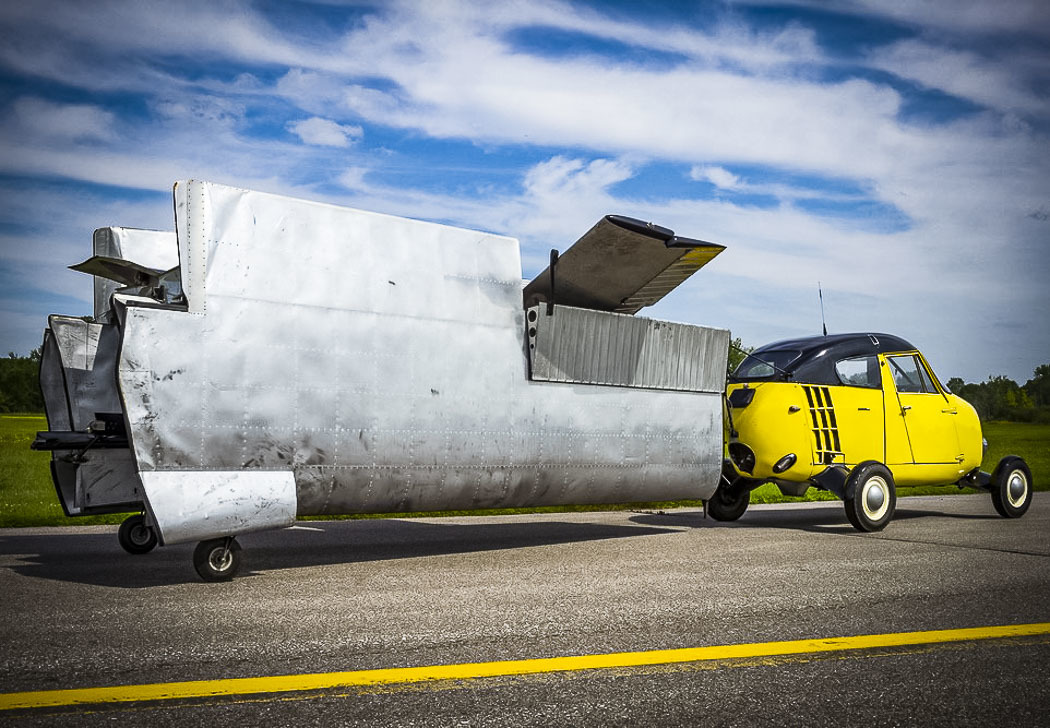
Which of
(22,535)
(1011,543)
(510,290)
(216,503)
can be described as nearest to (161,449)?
(216,503)

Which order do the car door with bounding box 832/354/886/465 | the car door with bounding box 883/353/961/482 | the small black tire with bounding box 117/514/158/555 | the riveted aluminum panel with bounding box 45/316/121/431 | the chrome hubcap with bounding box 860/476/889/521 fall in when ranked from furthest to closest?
the car door with bounding box 883/353/961/482 < the car door with bounding box 832/354/886/465 < the chrome hubcap with bounding box 860/476/889/521 < the small black tire with bounding box 117/514/158/555 < the riveted aluminum panel with bounding box 45/316/121/431

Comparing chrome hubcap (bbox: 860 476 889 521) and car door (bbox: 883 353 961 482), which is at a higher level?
car door (bbox: 883 353 961 482)

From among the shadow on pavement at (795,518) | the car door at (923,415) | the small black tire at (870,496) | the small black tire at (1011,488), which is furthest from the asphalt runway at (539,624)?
the small black tire at (1011,488)

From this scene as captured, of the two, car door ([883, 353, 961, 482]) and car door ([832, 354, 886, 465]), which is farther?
car door ([883, 353, 961, 482])

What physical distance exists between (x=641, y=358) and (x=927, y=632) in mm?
3855

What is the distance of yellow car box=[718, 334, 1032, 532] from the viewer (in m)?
8.94

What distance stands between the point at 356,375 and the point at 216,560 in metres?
1.66

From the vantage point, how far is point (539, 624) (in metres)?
4.39

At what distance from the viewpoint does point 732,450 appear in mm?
9430

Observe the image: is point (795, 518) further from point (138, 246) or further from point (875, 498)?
point (138, 246)

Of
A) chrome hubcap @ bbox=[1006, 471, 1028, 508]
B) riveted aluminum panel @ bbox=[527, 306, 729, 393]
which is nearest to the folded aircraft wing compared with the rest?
riveted aluminum panel @ bbox=[527, 306, 729, 393]

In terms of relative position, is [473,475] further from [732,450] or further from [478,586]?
[732,450]

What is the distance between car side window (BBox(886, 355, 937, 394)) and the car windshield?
1258mm

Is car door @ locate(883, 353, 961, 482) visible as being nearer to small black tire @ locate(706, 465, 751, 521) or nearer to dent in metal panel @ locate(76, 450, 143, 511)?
small black tire @ locate(706, 465, 751, 521)
